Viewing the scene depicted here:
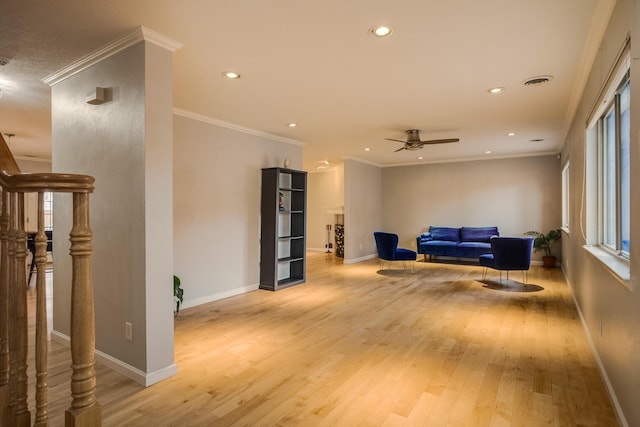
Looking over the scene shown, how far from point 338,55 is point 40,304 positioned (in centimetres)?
257

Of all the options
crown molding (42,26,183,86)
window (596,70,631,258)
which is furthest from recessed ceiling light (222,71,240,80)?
window (596,70,631,258)

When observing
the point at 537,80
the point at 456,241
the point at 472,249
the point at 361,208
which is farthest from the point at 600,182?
the point at 361,208

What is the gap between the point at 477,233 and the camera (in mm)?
8539

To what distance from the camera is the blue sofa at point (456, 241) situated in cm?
808

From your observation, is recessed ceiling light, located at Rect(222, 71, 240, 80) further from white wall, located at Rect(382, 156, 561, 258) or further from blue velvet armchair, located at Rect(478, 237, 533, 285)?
white wall, located at Rect(382, 156, 561, 258)

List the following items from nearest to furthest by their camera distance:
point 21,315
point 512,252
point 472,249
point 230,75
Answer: point 21,315 → point 230,75 → point 512,252 → point 472,249

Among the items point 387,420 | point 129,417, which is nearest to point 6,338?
point 129,417

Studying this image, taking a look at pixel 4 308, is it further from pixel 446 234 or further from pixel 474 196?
pixel 474 196

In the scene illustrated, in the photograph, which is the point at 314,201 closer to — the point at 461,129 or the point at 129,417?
the point at 461,129

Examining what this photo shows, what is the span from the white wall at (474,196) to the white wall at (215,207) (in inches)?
192

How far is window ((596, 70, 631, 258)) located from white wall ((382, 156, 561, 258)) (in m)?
5.17

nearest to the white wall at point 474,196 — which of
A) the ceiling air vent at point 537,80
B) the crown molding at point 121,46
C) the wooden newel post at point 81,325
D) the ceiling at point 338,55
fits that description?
the ceiling at point 338,55

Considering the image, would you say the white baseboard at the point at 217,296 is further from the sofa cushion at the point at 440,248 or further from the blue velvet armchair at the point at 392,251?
the sofa cushion at the point at 440,248

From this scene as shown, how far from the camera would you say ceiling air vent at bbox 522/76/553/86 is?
3492 mm
